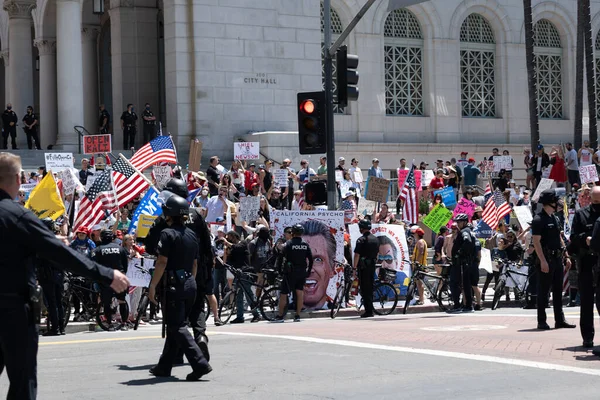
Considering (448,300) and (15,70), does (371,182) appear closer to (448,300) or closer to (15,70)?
(448,300)

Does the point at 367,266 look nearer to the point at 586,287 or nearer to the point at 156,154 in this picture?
the point at 156,154

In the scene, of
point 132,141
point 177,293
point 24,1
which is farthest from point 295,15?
point 177,293

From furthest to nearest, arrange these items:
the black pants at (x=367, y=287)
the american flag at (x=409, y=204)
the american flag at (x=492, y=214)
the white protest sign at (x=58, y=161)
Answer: the american flag at (x=409, y=204)
the american flag at (x=492, y=214)
the white protest sign at (x=58, y=161)
the black pants at (x=367, y=287)

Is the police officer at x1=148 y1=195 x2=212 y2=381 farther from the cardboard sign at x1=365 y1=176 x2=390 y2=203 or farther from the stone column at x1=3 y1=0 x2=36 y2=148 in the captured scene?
the stone column at x1=3 y1=0 x2=36 y2=148

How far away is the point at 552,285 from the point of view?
14.8 m

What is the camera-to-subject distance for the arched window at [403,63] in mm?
40688

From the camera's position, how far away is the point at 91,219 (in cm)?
2042

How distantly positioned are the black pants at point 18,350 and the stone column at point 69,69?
25335 mm

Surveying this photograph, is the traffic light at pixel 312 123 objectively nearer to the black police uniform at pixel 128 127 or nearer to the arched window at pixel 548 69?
the black police uniform at pixel 128 127

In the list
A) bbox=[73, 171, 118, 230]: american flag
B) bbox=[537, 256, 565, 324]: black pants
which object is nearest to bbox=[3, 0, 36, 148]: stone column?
bbox=[73, 171, 118, 230]: american flag

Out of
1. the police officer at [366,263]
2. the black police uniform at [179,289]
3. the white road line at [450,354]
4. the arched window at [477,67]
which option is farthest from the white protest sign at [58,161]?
the arched window at [477,67]

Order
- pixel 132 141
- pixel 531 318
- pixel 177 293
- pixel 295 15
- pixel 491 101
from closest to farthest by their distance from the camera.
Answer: pixel 177 293 < pixel 531 318 < pixel 132 141 < pixel 295 15 < pixel 491 101

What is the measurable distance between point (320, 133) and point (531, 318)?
15.1 feet

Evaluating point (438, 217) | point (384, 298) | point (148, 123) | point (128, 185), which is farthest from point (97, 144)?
point (384, 298)
